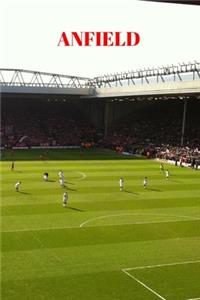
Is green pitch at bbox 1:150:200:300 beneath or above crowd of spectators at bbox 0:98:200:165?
beneath

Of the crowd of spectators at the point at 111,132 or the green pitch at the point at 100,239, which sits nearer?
the green pitch at the point at 100,239

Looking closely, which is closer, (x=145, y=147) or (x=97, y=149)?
(x=145, y=147)

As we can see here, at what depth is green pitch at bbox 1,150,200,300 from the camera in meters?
16.1

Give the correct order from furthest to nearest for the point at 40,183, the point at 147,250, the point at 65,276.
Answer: the point at 40,183 → the point at 147,250 → the point at 65,276

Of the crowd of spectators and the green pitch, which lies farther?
the crowd of spectators

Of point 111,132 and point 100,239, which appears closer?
point 100,239

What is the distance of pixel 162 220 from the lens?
84.0ft

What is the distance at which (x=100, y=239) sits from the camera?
21625 mm

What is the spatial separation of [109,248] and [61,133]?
51862 mm

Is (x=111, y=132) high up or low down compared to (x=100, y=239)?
up

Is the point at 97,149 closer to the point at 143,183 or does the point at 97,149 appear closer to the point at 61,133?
the point at 61,133

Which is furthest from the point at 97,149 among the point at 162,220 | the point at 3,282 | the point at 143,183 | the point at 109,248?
the point at 3,282

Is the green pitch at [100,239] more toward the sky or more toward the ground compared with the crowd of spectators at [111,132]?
more toward the ground

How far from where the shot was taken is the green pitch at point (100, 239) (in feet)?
52.7
